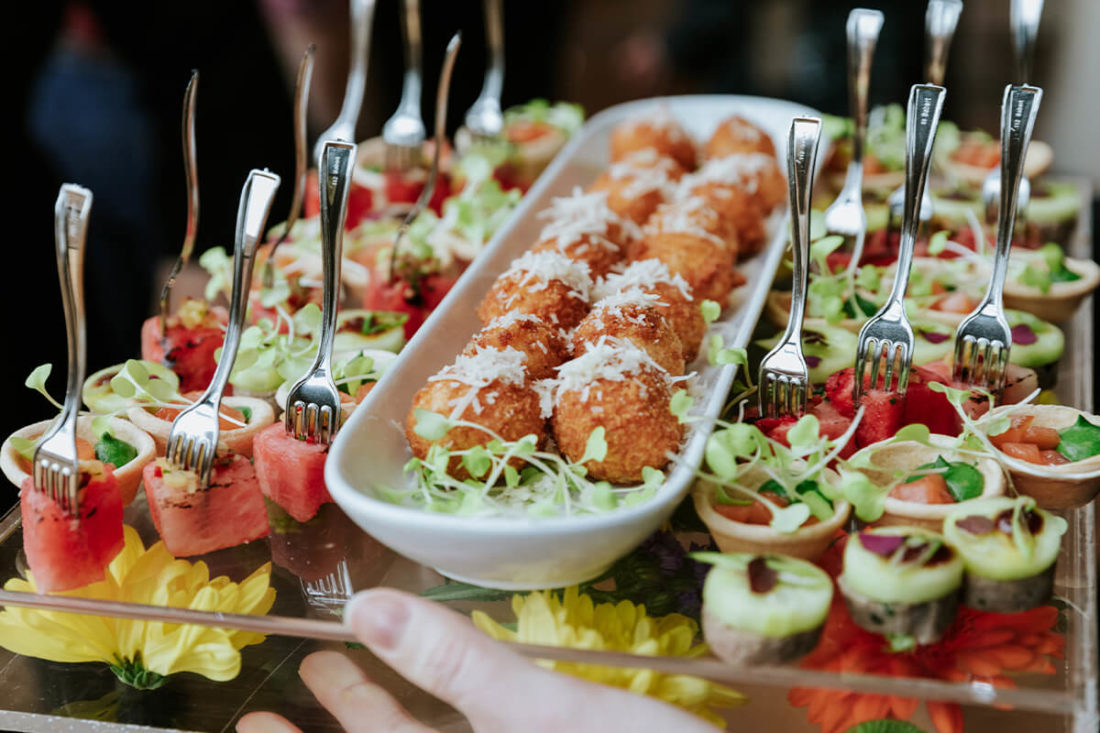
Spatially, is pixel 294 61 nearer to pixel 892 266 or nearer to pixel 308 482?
pixel 892 266

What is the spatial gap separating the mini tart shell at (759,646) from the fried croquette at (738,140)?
127 centimetres

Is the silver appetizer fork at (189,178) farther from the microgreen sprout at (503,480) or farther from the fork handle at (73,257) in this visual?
the microgreen sprout at (503,480)

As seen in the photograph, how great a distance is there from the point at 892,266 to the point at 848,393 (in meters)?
0.50

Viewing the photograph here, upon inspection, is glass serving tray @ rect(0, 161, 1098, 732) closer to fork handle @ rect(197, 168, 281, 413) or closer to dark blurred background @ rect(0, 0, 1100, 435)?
fork handle @ rect(197, 168, 281, 413)

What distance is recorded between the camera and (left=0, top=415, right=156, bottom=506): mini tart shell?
4.07 ft

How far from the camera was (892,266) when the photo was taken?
1754 mm

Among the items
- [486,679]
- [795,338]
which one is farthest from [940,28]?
[486,679]

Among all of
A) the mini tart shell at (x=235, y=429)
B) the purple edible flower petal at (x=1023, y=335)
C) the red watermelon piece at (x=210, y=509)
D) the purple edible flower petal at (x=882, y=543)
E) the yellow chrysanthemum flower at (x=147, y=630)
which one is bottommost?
the yellow chrysanthemum flower at (x=147, y=630)

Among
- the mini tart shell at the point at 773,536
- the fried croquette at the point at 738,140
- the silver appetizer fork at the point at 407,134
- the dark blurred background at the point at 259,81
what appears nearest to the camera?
the mini tart shell at the point at 773,536

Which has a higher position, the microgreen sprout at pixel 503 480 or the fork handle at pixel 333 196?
the fork handle at pixel 333 196

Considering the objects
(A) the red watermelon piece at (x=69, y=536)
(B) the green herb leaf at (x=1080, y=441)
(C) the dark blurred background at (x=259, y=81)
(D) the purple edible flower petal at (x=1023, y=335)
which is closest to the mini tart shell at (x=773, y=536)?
(B) the green herb leaf at (x=1080, y=441)

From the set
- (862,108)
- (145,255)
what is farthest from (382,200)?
(145,255)

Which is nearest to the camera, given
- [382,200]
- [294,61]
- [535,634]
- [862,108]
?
[535,634]

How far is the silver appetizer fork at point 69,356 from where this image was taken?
41.9 inches
